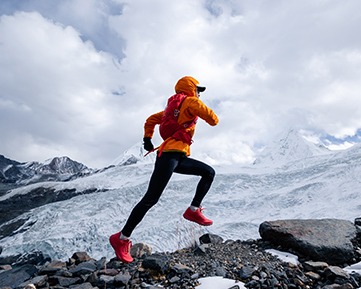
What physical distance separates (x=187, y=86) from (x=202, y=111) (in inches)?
17.4

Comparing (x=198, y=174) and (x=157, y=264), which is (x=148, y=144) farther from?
(x=157, y=264)

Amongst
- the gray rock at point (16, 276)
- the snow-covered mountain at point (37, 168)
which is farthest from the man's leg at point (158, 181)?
the snow-covered mountain at point (37, 168)

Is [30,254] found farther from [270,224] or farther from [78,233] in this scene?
[270,224]

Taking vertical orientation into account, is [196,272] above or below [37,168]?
below

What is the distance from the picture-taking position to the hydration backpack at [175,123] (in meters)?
3.08

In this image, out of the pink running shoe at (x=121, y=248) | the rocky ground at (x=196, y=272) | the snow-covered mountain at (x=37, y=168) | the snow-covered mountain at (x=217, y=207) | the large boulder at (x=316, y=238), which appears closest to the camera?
the rocky ground at (x=196, y=272)

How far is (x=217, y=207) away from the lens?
13.7 meters

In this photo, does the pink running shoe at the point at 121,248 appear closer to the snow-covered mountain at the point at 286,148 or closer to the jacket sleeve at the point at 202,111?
the jacket sleeve at the point at 202,111

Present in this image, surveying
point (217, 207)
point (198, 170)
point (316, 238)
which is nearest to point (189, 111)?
point (198, 170)

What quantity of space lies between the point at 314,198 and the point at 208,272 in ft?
35.8

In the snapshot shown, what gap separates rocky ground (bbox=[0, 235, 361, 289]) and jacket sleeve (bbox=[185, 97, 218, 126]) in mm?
1432

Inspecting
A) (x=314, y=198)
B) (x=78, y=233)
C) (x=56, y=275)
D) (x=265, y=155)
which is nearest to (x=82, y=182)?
(x=78, y=233)

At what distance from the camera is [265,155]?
175m

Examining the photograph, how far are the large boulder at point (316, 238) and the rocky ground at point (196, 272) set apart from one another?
0.19 meters
